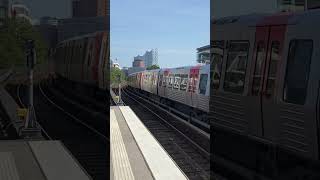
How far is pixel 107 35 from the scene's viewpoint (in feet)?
16.0

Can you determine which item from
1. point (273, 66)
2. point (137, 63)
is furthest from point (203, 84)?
point (273, 66)

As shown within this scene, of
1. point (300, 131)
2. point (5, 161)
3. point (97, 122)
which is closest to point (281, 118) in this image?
point (300, 131)

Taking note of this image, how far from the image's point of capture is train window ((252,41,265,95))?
557 cm

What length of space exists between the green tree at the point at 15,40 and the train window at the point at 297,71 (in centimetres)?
245

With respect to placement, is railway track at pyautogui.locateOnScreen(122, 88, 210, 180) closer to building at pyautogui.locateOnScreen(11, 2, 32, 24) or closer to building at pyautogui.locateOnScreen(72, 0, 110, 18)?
building at pyautogui.locateOnScreen(72, 0, 110, 18)

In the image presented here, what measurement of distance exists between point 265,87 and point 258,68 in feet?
0.78

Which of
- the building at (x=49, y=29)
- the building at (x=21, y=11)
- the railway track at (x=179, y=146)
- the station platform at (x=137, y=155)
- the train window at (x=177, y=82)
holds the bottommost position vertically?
the station platform at (x=137, y=155)

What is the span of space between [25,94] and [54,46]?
0.55 m

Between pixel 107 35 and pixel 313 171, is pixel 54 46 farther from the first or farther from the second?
pixel 313 171

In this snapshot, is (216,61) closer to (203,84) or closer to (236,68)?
(236,68)

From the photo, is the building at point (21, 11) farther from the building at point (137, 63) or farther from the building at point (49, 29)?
the building at point (137, 63)

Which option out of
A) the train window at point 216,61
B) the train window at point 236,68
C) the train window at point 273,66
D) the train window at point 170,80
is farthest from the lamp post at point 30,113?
the train window at point 170,80

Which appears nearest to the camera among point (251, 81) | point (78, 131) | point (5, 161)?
point (5, 161)

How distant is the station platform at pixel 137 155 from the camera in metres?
6.73
